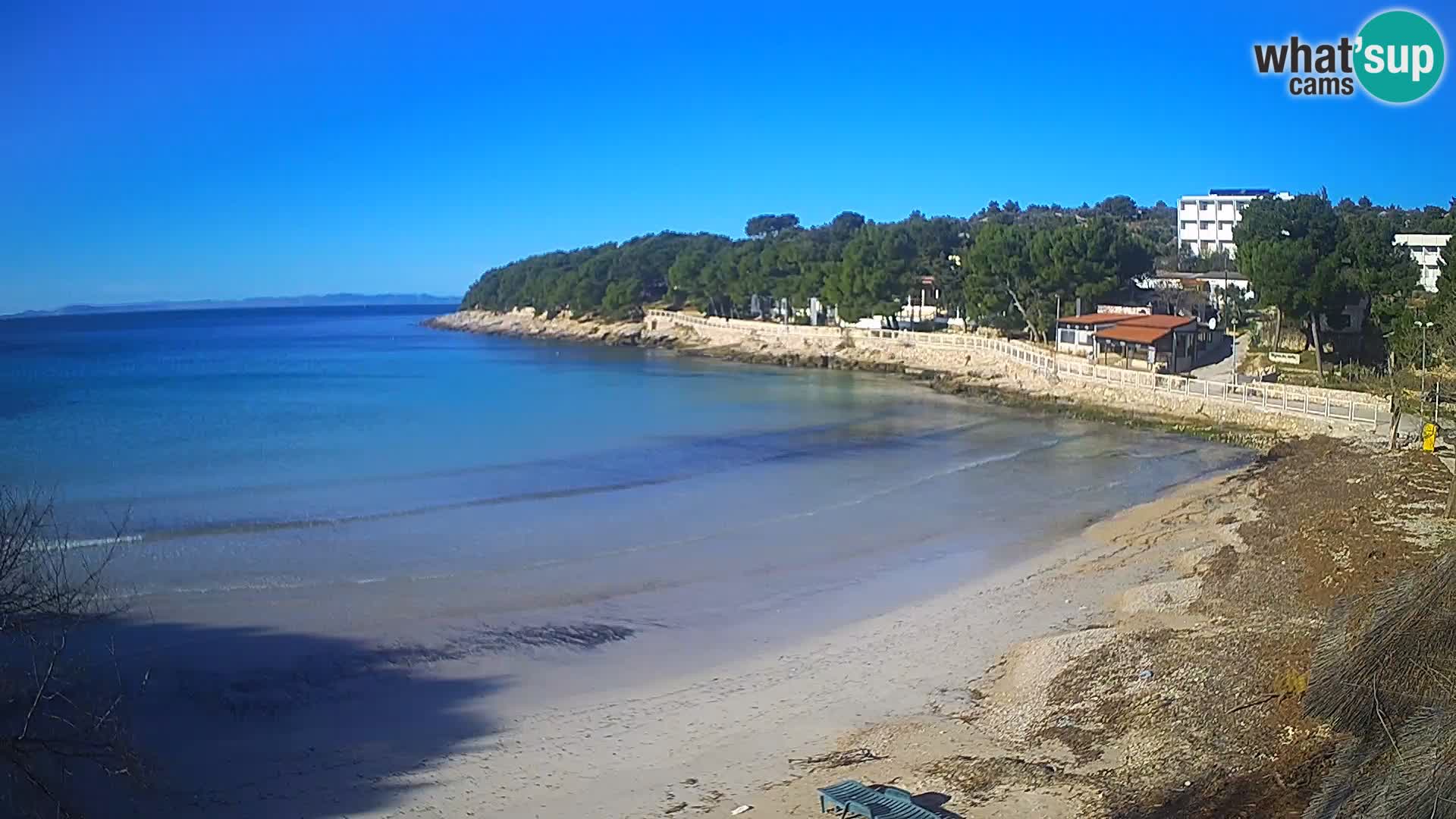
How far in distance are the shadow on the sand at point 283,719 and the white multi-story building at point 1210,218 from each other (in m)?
94.9

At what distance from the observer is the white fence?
2931 centimetres

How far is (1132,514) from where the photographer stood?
21.1 metres

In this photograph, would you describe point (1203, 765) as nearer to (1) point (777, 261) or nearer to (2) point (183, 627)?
(2) point (183, 627)

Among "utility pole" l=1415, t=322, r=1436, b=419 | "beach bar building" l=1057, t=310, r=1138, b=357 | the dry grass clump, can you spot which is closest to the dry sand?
the dry grass clump

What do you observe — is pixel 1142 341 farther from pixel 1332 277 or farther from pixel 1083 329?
pixel 1083 329

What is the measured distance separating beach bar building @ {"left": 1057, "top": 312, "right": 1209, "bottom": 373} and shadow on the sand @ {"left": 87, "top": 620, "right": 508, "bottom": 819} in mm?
32904

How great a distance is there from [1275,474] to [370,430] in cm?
2912

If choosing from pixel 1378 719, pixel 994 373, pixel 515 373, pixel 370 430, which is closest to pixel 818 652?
pixel 1378 719

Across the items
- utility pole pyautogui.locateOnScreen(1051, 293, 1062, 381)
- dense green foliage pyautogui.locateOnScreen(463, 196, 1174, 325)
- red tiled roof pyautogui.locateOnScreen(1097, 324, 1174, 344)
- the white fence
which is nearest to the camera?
the white fence

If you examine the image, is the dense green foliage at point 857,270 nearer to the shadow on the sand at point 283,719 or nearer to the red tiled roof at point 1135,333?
the red tiled roof at point 1135,333

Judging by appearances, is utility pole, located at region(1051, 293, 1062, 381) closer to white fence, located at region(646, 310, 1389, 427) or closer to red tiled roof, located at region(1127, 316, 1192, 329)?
white fence, located at region(646, 310, 1389, 427)

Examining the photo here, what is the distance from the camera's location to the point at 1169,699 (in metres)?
10.4

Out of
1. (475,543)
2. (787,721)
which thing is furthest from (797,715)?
(475,543)

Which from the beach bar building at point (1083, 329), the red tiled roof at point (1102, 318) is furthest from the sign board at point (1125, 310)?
the red tiled roof at point (1102, 318)
